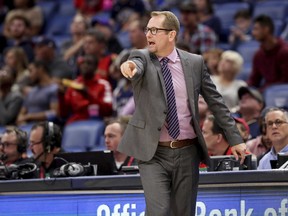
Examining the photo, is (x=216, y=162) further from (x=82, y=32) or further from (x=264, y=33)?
(x=82, y=32)

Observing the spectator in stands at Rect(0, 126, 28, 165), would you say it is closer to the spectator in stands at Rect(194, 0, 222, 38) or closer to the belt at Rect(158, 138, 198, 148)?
the belt at Rect(158, 138, 198, 148)

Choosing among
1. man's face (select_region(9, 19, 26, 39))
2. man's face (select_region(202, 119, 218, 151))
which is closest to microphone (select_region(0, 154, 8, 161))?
man's face (select_region(202, 119, 218, 151))

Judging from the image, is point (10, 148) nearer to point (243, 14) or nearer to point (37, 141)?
point (37, 141)

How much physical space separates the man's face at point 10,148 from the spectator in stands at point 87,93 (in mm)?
2920

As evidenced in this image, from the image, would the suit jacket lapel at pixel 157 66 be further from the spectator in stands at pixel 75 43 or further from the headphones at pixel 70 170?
the spectator in stands at pixel 75 43

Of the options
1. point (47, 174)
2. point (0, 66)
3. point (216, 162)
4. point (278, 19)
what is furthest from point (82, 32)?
point (216, 162)

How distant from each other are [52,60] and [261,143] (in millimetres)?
4952

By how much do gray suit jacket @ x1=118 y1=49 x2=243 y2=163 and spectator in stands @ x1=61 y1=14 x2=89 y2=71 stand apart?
721 cm

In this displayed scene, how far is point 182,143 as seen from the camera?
6785 mm

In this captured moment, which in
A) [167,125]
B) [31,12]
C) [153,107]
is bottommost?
[167,125]

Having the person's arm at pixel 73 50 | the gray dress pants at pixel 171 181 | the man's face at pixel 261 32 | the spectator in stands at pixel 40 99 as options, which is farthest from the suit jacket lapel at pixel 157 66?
the person's arm at pixel 73 50

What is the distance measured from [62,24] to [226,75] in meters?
5.27

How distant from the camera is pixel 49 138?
9.06 meters

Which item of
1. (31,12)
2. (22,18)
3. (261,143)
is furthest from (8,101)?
(261,143)
